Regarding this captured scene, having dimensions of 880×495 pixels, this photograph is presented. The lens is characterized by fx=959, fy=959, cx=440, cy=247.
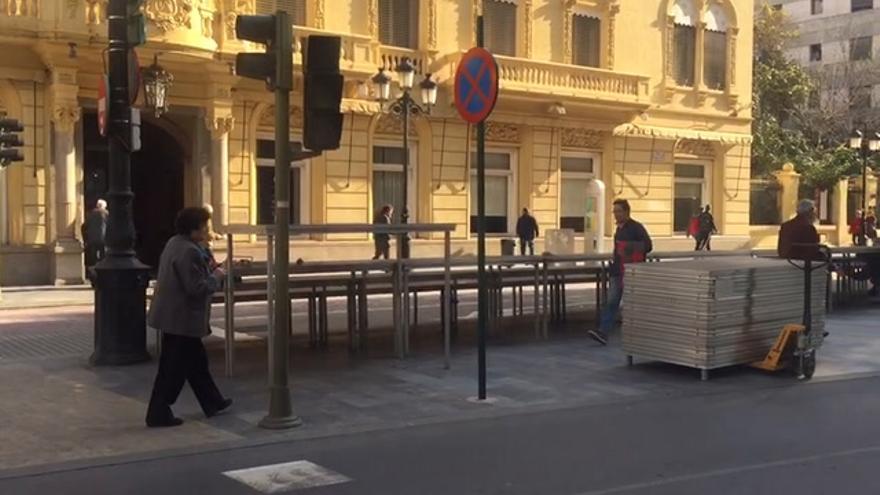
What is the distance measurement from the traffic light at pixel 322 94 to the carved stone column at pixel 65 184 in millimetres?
15470

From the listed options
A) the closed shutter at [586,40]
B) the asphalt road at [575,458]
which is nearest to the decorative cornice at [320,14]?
the closed shutter at [586,40]

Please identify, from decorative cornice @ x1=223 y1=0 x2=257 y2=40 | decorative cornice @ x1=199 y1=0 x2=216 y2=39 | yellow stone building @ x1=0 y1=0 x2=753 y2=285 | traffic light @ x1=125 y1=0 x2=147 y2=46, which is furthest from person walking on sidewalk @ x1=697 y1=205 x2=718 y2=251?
traffic light @ x1=125 y1=0 x2=147 y2=46

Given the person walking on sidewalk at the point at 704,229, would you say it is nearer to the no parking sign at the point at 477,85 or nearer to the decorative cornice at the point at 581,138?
the decorative cornice at the point at 581,138

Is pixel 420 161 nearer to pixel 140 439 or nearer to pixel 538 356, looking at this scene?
pixel 538 356

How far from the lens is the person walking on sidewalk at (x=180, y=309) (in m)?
7.59

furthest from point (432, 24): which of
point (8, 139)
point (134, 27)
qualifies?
point (134, 27)

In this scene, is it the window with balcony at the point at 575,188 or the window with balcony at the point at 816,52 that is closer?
the window with balcony at the point at 575,188

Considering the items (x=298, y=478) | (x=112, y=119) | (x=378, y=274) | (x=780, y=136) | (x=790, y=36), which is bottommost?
(x=298, y=478)

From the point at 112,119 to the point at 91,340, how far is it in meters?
3.96

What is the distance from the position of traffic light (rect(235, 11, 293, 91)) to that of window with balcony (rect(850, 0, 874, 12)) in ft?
218

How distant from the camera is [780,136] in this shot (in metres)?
48.3

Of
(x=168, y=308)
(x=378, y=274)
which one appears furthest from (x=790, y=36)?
(x=168, y=308)

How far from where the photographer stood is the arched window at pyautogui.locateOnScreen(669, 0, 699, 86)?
33281 millimetres

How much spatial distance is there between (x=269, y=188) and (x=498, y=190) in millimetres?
7522
